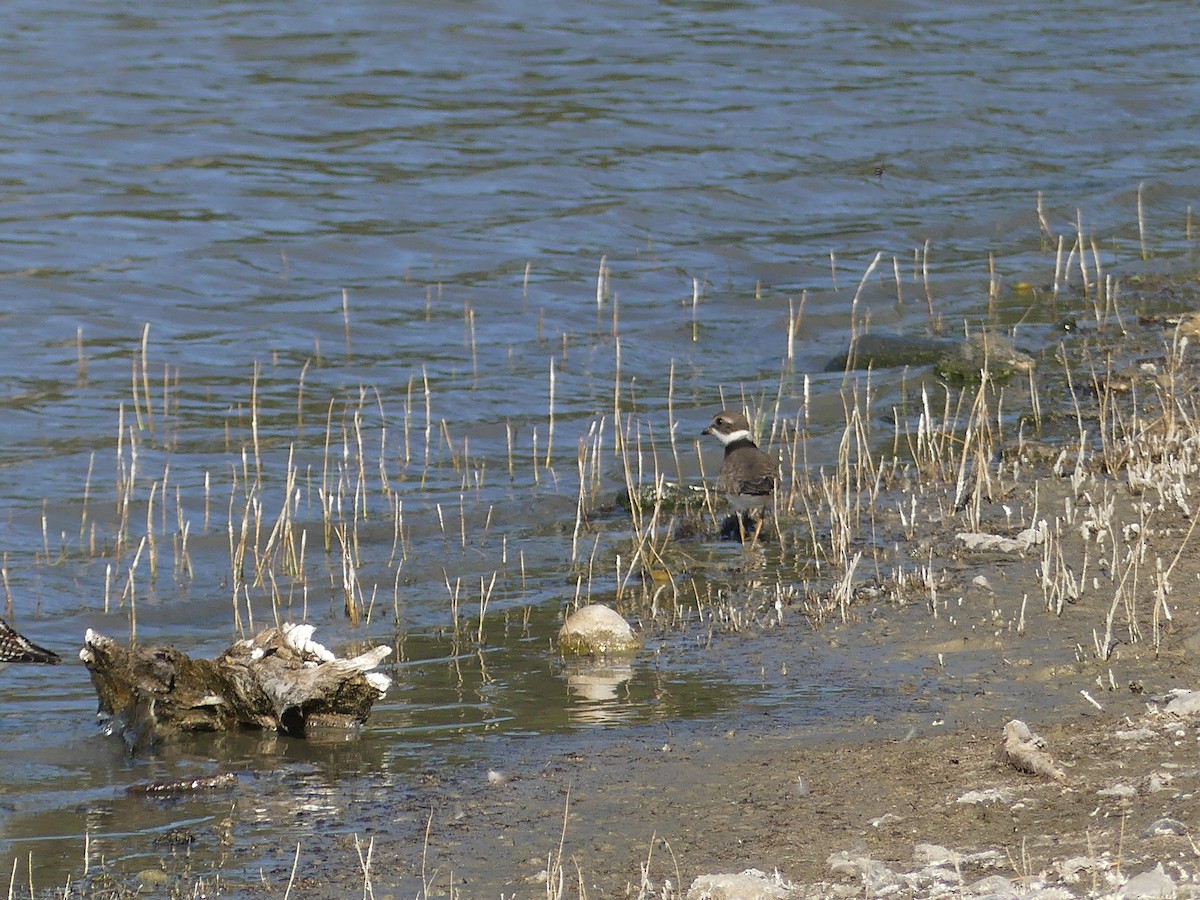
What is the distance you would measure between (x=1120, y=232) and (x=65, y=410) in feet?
41.8

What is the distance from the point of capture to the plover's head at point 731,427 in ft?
41.6

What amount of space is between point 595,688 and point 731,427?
4.43 metres

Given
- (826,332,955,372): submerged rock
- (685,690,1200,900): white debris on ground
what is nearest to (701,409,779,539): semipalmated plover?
(826,332,955,372): submerged rock

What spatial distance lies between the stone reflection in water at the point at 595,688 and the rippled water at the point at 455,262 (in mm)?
37

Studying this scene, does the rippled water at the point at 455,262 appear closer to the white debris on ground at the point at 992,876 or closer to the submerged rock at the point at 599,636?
the submerged rock at the point at 599,636

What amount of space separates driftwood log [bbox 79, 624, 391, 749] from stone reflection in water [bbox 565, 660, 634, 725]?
3.13 feet

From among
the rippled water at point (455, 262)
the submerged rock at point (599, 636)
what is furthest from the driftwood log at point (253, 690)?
the submerged rock at point (599, 636)

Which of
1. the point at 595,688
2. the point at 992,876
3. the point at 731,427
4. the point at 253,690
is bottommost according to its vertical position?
the point at 595,688

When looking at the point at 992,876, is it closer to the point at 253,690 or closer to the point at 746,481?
the point at 253,690

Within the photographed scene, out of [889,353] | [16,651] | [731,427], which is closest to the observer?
A: [16,651]

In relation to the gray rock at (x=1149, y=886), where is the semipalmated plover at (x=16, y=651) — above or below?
below

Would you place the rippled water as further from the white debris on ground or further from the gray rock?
the gray rock

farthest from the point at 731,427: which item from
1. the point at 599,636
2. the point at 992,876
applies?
the point at 992,876

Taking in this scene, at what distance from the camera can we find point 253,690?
8312 millimetres
